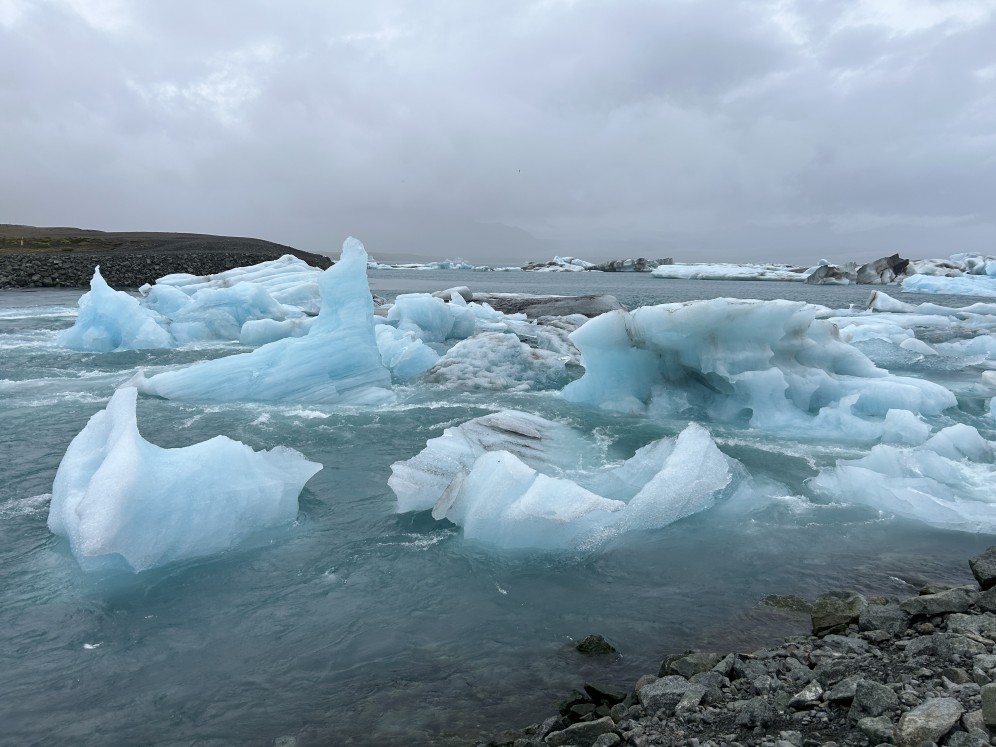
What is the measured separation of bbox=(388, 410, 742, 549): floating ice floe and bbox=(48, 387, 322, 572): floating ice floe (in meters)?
1.35

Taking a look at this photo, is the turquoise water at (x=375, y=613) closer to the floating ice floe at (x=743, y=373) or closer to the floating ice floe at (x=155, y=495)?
→ the floating ice floe at (x=155, y=495)

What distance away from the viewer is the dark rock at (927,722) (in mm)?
3076

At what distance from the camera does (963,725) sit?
3.09 meters

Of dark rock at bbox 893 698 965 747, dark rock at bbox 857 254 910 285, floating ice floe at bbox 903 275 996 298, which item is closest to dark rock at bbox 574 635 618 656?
A: dark rock at bbox 893 698 965 747

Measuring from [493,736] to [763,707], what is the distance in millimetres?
1511

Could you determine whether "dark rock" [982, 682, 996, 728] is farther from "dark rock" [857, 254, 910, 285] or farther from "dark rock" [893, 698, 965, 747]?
"dark rock" [857, 254, 910, 285]

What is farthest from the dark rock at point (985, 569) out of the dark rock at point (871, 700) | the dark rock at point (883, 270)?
the dark rock at point (883, 270)

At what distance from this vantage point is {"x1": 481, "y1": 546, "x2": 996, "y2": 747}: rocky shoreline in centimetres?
329

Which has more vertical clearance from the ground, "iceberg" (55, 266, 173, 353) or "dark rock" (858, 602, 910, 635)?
"iceberg" (55, 266, 173, 353)

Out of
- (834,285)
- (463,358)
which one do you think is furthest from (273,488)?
(834,285)

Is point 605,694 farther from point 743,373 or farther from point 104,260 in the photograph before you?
point 104,260

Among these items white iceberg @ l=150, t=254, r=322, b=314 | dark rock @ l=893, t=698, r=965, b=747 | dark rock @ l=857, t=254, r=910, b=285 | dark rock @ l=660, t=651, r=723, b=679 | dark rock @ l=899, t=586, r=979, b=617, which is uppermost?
dark rock @ l=857, t=254, r=910, b=285

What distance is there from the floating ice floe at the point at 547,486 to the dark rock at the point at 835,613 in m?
2.01

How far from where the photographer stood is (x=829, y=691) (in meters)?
3.79
